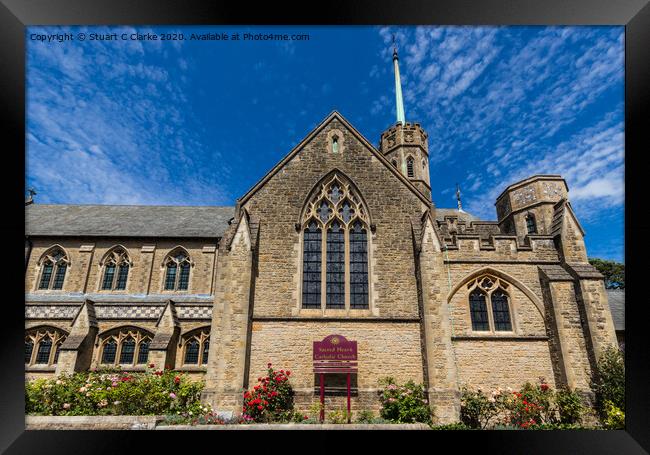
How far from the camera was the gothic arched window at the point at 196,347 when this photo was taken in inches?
572

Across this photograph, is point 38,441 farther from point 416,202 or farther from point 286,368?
point 416,202

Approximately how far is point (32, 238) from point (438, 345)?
20.2m

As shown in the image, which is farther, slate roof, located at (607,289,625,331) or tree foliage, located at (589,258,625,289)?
tree foliage, located at (589,258,625,289)

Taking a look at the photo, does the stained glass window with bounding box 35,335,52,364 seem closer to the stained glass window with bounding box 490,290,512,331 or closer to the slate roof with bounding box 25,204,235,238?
the slate roof with bounding box 25,204,235,238

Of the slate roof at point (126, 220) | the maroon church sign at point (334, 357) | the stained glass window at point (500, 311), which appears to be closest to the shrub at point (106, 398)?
the maroon church sign at point (334, 357)

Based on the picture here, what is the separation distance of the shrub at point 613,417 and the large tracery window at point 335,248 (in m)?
7.70

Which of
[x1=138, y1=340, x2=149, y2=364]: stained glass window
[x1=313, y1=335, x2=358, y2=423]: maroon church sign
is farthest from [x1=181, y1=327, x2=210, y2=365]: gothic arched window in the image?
[x1=313, y1=335, x2=358, y2=423]: maroon church sign

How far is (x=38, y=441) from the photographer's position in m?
5.14

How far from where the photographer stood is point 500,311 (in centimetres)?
1273

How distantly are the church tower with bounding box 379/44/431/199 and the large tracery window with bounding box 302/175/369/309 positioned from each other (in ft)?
36.8

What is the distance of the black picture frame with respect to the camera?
5.13 meters

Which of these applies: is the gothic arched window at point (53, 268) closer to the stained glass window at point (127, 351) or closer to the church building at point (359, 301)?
the church building at point (359, 301)

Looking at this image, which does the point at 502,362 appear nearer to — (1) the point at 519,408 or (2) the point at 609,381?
(1) the point at 519,408
